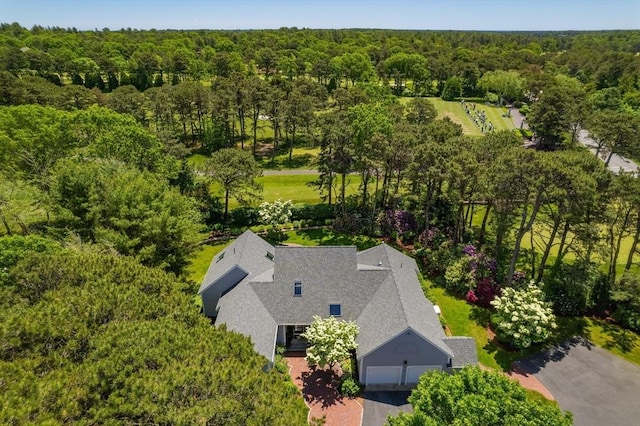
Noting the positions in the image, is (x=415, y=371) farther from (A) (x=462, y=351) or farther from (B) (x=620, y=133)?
(B) (x=620, y=133)

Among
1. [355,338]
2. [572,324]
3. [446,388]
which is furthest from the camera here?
[572,324]

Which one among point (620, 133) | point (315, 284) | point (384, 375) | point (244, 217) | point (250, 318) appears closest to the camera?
point (384, 375)

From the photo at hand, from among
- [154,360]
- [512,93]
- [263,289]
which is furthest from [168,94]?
[512,93]

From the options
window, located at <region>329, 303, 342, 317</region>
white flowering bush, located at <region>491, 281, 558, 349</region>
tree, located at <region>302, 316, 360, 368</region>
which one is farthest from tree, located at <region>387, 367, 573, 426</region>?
white flowering bush, located at <region>491, 281, 558, 349</region>

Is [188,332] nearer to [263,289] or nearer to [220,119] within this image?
[263,289]

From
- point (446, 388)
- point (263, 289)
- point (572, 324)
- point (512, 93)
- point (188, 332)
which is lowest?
point (572, 324)

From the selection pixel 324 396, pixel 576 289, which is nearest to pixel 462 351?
pixel 324 396

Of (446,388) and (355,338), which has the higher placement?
(446,388)
